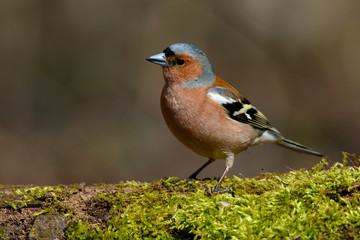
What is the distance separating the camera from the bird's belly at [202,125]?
13.8ft

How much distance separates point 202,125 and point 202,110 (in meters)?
0.18

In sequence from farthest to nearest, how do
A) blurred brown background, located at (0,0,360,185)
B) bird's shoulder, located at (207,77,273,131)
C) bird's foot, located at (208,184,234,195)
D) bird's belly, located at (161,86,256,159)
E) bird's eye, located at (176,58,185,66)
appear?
blurred brown background, located at (0,0,360,185)
bird's eye, located at (176,58,185,66)
bird's shoulder, located at (207,77,273,131)
bird's belly, located at (161,86,256,159)
bird's foot, located at (208,184,234,195)

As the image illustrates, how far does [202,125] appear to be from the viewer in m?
4.18

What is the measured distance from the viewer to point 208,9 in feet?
33.0

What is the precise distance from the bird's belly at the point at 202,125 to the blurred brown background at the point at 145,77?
4.51 meters

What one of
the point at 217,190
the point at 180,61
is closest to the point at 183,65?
the point at 180,61

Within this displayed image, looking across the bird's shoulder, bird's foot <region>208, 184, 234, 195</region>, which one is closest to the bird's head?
the bird's shoulder

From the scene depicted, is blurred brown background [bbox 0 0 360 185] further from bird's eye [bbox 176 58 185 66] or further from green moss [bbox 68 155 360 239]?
green moss [bbox 68 155 360 239]

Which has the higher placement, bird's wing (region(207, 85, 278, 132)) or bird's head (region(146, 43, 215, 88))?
bird's head (region(146, 43, 215, 88))

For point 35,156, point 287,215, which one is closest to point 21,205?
point 287,215

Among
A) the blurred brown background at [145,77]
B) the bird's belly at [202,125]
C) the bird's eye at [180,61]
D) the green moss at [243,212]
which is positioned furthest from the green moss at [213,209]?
the blurred brown background at [145,77]

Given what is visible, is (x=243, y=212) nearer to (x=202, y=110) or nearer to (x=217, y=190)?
(x=217, y=190)

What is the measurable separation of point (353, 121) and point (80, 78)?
6652mm

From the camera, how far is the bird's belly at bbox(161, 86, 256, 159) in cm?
419
